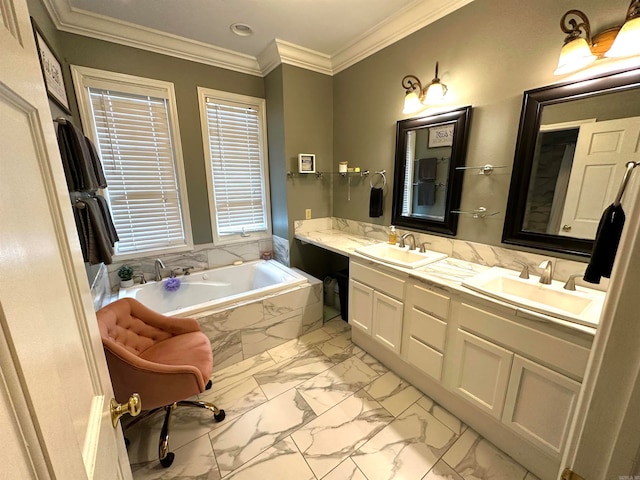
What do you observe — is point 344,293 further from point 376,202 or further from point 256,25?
point 256,25

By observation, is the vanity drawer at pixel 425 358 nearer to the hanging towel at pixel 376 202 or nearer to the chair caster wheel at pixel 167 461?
the hanging towel at pixel 376 202

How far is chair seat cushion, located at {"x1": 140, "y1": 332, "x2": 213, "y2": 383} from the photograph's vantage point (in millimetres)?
1572

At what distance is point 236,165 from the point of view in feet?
9.53

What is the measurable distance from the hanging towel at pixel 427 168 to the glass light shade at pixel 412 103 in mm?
401

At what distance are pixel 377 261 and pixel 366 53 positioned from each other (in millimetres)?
1953

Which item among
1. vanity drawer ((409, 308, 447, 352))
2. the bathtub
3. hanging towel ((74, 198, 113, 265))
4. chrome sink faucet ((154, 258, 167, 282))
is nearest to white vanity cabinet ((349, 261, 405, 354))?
vanity drawer ((409, 308, 447, 352))

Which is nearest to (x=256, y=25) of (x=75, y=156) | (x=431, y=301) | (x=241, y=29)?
(x=241, y=29)

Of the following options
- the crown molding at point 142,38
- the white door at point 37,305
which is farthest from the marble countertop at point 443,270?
the crown molding at point 142,38

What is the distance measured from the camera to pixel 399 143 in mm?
2307

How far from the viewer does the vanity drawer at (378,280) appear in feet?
6.05

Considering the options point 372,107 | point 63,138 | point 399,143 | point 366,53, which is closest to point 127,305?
point 63,138

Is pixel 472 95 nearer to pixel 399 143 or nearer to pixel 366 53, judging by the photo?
pixel 399 143

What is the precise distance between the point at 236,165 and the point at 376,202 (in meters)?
1.58

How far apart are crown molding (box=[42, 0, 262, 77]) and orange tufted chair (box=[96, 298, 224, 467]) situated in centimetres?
210
